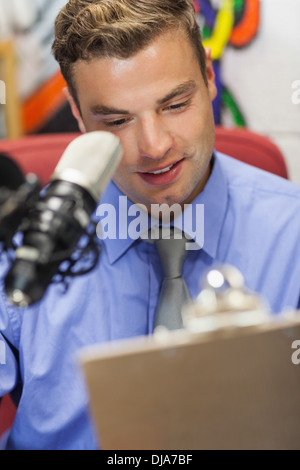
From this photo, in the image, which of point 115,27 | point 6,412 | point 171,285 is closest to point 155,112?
point 115,27

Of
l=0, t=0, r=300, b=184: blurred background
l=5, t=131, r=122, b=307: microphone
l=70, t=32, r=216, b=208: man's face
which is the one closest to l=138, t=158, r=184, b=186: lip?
l=70, t=32, r=216, b=208: man's face

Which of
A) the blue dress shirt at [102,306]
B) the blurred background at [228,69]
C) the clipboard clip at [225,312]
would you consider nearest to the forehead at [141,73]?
the blue dress shirt at [102,306]

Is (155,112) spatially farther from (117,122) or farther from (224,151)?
(224,151)

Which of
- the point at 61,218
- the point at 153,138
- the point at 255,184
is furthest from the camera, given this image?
the point at 255,184

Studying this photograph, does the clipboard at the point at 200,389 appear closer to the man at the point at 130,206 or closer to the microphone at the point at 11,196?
the microphone at the point at 11,196

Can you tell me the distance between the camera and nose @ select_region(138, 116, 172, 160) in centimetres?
88

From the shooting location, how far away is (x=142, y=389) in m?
0.52

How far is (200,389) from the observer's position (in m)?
0.53

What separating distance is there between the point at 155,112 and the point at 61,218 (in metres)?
0.44

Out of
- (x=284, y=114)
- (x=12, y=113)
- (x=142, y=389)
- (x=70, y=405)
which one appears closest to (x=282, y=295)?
(x=70, y=405)

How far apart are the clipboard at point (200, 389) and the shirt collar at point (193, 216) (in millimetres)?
493

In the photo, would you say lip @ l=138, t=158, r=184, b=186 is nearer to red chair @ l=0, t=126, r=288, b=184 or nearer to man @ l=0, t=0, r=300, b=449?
man @ l=0, t=0, r=300, b=449

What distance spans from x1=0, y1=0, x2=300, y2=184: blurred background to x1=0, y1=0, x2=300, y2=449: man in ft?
3.31
